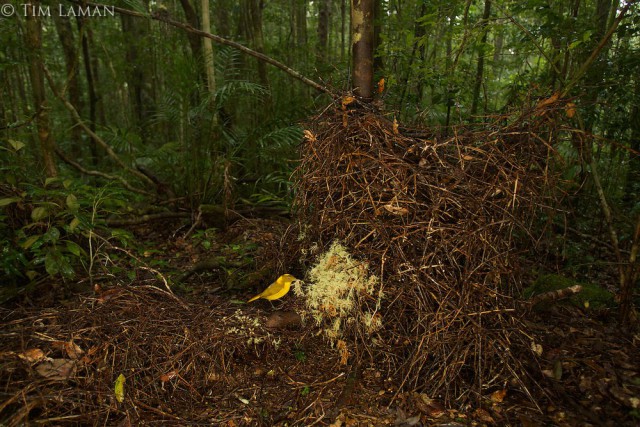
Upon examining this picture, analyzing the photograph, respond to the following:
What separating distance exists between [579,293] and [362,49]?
7.18ft

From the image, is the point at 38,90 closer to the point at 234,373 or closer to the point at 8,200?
the point at 8,200

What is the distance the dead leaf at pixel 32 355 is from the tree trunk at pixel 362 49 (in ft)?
7.08

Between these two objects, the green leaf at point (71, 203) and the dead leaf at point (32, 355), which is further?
the green leaf at point (71, 203)

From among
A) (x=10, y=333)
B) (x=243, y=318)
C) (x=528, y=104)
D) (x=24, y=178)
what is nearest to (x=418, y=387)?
(x=243, y=318)

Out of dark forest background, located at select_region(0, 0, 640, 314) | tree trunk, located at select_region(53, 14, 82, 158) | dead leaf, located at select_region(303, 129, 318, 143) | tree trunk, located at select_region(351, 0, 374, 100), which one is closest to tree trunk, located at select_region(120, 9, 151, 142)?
tree trunk, located at select_region(53, 14, 82, 158)

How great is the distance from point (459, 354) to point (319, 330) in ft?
2.40

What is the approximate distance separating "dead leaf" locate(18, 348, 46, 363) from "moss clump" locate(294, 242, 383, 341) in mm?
1300

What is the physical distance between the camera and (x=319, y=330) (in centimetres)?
216

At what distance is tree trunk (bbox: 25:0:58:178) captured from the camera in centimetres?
305

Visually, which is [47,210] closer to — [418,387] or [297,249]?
[297,249]

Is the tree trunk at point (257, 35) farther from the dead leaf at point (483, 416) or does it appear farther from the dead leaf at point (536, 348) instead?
the dead leaf at point (483, 416)

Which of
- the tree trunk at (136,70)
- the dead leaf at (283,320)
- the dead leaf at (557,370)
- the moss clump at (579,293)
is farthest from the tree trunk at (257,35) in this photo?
the dead leaf at (557,370)

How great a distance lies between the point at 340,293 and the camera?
80.4 inches

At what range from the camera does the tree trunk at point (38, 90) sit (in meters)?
3.05
